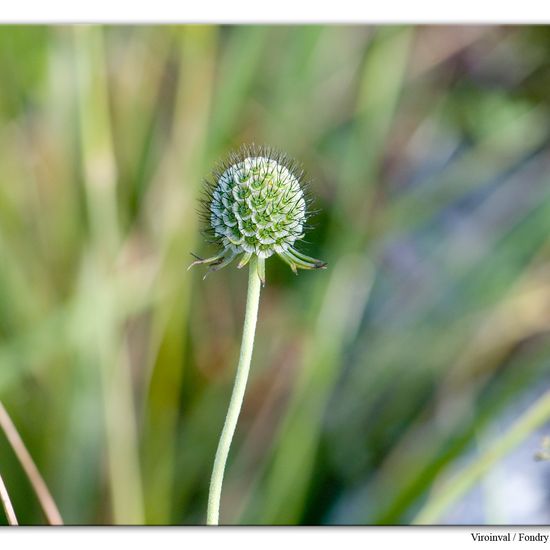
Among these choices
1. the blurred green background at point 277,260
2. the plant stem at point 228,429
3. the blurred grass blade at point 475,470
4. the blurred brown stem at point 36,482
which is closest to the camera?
the plant stem at point 228,429

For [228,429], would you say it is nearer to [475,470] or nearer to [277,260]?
[475,470]

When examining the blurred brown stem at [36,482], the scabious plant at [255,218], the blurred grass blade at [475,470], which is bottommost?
the blurred grass blade at [475,470]

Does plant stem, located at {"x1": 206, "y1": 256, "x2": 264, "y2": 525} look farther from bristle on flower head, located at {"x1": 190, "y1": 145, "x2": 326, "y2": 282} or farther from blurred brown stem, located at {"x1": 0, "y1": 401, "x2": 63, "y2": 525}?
blurred brown stem, located at {"x1": 0, "y1": 401, "x2": 63, "y2": 525}

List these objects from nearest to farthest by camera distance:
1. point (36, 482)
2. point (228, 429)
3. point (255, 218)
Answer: point (228, 429) < point (255, 218) < point (36, 482)

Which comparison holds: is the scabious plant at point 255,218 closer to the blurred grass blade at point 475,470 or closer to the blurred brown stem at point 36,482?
the blurred grass blade at point 475,470

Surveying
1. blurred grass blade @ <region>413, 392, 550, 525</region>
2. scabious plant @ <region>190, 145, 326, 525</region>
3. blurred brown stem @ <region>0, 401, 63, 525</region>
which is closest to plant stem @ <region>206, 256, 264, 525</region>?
scabious plant @ <region>190, 145, 326, 525</region>

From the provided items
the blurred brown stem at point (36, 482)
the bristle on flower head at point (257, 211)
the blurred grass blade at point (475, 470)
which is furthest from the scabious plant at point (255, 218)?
the blurred brown stem at point (36, 482)

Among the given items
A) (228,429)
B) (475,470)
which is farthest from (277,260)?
(228,429)
